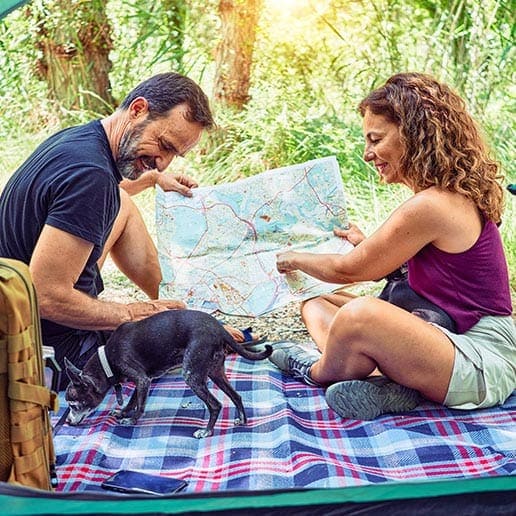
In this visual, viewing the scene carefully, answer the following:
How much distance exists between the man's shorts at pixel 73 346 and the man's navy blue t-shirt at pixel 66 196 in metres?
0.03

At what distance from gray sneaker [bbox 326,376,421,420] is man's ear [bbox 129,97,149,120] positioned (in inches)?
37.0

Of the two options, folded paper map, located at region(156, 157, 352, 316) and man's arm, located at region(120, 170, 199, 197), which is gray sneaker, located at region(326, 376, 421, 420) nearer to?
folded paper map, located at region(156, 157, 352, 316)

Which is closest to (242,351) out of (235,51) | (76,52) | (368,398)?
(368,398)

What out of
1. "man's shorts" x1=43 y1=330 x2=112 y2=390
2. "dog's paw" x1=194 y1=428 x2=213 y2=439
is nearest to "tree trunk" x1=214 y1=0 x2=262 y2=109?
"man's shorts" x1=43 y1=330 x2=112 y2=390

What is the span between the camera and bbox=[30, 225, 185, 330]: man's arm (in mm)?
2195

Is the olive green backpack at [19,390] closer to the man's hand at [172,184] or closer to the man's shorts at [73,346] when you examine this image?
the man's shorts at [73,346]

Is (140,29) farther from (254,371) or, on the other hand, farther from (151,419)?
(151,419)

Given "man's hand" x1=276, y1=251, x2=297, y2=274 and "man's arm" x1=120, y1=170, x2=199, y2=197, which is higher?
"man's arm" x1=120, y1=170, x2=199, y2=197

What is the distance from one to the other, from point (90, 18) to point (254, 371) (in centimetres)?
334

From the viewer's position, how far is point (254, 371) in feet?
8.86

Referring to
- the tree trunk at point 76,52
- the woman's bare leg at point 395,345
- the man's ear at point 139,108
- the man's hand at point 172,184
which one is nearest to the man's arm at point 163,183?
the man's hand at point 172,184

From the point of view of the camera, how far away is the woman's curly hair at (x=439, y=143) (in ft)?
7.61

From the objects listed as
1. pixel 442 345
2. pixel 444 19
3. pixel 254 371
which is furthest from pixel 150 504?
pixel 444 19

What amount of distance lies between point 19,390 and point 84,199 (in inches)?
28.0
